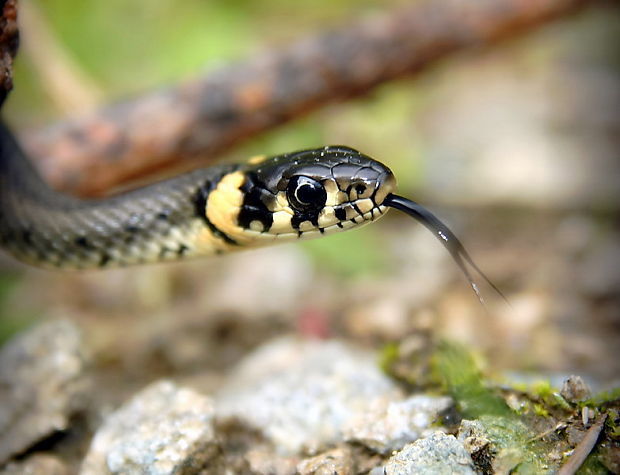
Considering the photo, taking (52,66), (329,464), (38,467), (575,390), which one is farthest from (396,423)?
(52,66)

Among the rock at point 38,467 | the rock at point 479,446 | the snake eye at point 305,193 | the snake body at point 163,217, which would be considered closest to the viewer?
the rock at point 479,446

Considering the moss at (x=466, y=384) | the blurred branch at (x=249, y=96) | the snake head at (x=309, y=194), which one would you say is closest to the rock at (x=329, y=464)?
the moss at (x=466, y=384)

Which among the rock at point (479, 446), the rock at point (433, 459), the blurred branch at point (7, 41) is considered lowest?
the rock at point (479, 446)

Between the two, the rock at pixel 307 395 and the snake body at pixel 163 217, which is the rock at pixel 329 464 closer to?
the rock at pixel 307 395

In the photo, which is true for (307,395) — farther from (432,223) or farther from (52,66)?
(52,66)

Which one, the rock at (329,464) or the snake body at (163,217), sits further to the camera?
the snake body at (163,217)

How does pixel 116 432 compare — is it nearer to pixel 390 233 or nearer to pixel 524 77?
pixel 390 233

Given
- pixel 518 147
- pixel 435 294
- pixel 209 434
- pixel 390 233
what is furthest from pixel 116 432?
pixel 518 147
